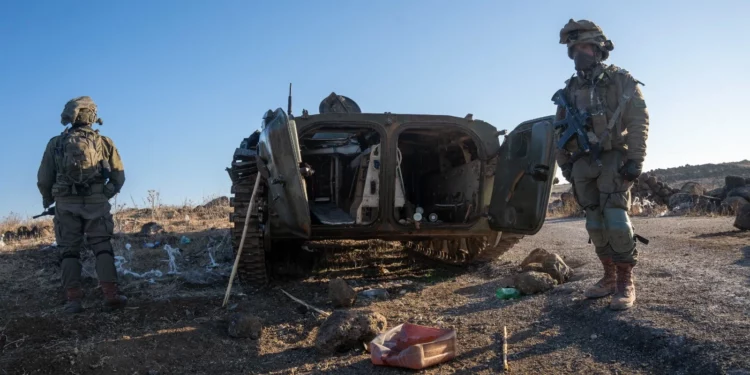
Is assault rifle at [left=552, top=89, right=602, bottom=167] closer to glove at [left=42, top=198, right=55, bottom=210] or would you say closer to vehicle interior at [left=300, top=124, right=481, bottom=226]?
vehicle interior at [left=300, top=124, right=481, bottom=226]

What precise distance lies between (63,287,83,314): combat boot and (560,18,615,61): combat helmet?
→ 4185mm

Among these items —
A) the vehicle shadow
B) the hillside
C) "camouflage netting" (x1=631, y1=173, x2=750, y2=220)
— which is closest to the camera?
the vehicle shadow

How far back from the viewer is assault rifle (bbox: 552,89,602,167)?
13.2 feet

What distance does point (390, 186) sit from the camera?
5605 mm

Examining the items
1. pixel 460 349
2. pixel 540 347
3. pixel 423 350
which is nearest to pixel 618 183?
pixel 540 347

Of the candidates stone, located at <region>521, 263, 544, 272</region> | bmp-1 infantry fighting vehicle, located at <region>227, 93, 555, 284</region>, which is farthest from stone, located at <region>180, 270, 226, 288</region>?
stone, located at <region>521, 263, 544, 272</region>

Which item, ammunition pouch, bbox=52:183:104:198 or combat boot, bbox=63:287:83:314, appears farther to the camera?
ammunition pouch, bbox=52:183:104:198

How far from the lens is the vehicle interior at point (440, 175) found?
19.8ft

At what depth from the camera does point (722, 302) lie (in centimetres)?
350

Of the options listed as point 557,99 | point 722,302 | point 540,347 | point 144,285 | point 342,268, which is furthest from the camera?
point 342,268

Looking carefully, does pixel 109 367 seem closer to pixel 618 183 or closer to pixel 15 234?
pixel 618 183

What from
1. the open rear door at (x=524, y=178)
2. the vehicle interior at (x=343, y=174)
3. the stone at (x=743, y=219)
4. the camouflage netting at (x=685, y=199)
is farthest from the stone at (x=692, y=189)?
the open rear door at (x=524, y=178)

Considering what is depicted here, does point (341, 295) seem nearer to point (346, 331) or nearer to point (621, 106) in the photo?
point (346, 331)

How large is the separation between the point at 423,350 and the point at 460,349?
0.41 m
